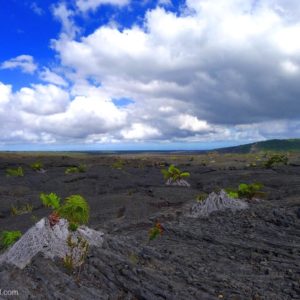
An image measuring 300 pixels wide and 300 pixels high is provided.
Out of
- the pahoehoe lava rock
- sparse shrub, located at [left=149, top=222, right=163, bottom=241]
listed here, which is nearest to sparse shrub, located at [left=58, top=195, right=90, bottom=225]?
the pahoehoe lava rock

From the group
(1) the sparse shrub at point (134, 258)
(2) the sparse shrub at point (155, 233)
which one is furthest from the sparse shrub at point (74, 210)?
(1) the sparse shrub at point (134, 258)

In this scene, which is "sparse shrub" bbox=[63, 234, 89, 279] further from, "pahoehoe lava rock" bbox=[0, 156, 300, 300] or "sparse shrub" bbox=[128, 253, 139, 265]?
"sparse shrub" bbox=[128, 253, 139, 265]

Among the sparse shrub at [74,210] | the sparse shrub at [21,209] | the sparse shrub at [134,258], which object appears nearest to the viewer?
the sparse shrub at [134,258]

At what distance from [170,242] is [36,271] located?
17.4 ft

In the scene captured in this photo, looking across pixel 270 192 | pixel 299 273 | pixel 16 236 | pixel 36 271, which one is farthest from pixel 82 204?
pixel 270 192

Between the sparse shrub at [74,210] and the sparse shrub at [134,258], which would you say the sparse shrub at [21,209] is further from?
the sparse shrub at [134,258]

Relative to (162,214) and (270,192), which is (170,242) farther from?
(270,192)

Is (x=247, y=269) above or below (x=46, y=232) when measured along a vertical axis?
below

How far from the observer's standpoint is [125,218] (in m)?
19.9

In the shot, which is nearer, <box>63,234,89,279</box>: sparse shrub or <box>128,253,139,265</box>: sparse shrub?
<box>63,234,89,279</box>: sparse shrub

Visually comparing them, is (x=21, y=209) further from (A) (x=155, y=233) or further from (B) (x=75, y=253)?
(B) (x=75, y=253)

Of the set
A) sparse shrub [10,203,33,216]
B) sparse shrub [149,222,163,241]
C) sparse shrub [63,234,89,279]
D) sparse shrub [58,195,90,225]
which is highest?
sparse shrub [58,195,90,225]

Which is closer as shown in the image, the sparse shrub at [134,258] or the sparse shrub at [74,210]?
the sparse shrub at [134,258]

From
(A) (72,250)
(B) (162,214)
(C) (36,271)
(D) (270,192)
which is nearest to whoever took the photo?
(C) (36,271)
